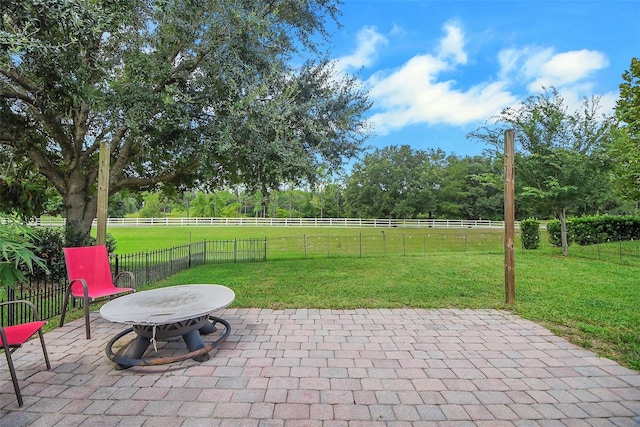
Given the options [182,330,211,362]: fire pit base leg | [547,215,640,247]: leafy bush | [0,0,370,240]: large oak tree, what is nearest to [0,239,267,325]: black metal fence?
[0,0,370,240]: large oak tree

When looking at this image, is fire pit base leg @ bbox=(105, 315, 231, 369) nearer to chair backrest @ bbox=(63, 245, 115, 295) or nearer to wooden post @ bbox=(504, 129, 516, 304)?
chair backrest @ bbox=(63, 245, 115, 295)

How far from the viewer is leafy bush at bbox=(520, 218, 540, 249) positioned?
12.8 metres

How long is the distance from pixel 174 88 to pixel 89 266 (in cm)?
340

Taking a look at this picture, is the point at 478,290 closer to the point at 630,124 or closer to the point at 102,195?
the point at 630,124

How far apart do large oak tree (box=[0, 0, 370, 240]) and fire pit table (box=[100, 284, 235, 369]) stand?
308 cm

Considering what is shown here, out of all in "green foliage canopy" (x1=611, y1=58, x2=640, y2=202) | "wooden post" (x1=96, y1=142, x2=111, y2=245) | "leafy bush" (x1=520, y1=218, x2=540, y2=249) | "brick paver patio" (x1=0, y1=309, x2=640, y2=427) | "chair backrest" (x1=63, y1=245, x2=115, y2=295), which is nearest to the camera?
"brick paver patio" (x1=0, y1=309, x2=640, y2=427)

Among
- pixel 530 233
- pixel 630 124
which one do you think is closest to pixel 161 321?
pixel 630 124

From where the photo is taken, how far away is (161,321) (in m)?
2.57

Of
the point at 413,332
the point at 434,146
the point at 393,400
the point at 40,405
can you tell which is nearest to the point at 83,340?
the point at 40,405

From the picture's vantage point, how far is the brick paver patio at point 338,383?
6.53 ft

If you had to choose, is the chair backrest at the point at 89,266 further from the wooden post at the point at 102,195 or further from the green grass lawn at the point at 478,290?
the green grass lawn at the point at 478,290

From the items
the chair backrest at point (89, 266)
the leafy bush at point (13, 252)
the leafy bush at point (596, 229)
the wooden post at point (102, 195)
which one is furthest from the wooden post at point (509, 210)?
the leafy bush at point (596, 229)

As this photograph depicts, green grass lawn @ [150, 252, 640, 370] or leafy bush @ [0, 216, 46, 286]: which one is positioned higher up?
leafy bush @ [0, 216, 46, 286]

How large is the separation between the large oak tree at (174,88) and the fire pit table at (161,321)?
3.08 metres
